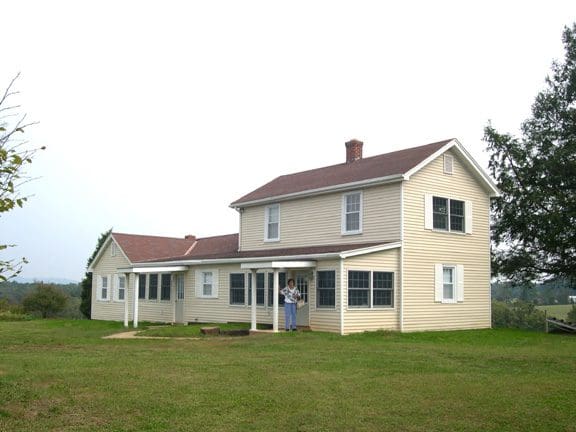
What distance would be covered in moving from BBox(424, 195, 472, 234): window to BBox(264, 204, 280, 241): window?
23.2ft

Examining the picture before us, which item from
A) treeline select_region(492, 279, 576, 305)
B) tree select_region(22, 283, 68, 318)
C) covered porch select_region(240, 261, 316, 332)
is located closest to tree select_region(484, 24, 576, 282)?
treeline select_region(492, 279, 576, 305)

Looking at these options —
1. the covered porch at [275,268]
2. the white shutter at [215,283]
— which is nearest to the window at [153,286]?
the white shutter at [215,283]

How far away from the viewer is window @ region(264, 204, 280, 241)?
1162 inches

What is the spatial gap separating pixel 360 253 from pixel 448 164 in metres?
6.21

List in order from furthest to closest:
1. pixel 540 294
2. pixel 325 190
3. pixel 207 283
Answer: pixel 540 294, pixel 207 283, pixel 325 190

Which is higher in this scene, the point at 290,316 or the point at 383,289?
the point at 383,289

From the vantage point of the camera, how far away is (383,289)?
23625 mm

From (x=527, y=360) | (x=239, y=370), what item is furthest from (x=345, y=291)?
(x=239, y=370)

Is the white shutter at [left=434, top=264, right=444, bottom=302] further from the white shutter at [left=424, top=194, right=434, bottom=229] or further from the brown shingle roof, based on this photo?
the brown shingle roof

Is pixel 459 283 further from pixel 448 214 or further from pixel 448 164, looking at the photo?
pixel 448 164

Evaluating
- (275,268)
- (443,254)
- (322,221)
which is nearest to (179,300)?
(322,221)

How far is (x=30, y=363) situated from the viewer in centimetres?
1412

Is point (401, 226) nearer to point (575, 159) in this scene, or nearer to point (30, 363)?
point (575, 159)

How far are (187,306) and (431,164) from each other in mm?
12637
